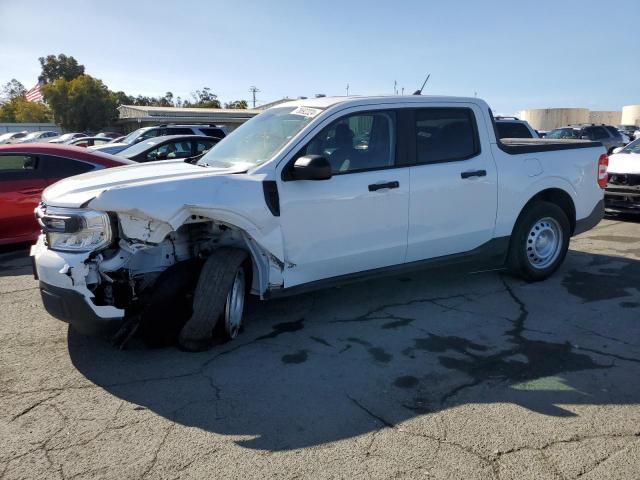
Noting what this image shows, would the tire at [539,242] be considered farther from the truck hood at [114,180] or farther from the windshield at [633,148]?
the windshield at [633,148]

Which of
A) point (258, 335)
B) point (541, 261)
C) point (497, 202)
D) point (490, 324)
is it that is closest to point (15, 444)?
point (258, 335)

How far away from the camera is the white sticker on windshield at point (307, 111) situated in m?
4.62

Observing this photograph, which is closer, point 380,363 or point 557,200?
point 380,363

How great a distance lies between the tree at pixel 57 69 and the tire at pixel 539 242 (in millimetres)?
90587

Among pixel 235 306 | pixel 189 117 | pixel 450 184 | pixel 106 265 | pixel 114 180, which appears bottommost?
pixel 235 306

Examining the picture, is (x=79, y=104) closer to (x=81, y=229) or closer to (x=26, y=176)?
(x=26, y=176)

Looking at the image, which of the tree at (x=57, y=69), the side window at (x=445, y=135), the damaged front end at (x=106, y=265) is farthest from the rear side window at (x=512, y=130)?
the tree at (x=57, y=69)

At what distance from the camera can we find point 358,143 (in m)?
4.69

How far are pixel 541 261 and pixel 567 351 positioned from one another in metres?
2.02

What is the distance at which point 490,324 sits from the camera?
4.73 meters

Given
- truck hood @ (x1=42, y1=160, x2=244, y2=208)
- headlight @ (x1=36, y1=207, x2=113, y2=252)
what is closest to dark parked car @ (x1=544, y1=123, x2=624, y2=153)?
truck hood @ (x1=42, y1=160, x2=244, y2=208)

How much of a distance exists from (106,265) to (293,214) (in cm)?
147

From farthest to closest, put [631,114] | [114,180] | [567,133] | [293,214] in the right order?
1. [631,114]
2. [567,133]
3. [293,214]
4. [114,180]

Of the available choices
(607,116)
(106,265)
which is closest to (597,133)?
(106,265)
